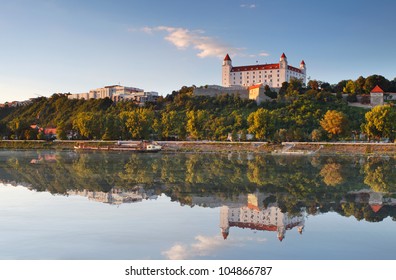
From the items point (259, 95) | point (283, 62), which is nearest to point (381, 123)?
point (259, 95)

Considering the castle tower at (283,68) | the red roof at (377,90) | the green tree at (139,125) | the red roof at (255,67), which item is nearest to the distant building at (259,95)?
the red roof at (377,90)

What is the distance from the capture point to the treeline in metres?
46.5

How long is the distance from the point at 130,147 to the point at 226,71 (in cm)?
3940

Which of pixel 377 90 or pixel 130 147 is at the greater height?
pixel 377 90

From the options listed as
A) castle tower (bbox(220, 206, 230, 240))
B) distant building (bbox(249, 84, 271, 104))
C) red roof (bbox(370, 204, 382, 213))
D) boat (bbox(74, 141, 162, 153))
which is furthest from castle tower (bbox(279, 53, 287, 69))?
castle tower (bbox(220, 206, 230, 240))

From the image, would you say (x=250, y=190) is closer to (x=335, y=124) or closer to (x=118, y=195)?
(x=118, y=195)

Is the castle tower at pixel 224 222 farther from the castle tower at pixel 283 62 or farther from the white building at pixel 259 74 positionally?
the castle tower at pixel 283 62

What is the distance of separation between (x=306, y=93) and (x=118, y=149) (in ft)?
92.5

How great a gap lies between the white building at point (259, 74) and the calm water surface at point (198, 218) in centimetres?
6268

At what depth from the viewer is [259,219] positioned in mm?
10945

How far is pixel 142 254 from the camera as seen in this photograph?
7.97 metres

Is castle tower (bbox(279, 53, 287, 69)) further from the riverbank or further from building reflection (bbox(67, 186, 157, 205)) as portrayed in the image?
building reflection (bbox(67, 186, 157, 205))

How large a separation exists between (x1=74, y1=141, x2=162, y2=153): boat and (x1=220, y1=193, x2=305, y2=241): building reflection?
33.4m

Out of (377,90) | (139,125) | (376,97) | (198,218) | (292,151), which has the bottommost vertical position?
(198,218)
